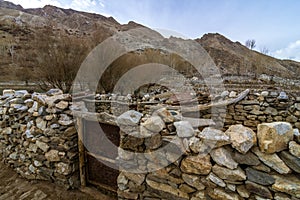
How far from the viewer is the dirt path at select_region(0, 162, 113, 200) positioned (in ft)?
6.66

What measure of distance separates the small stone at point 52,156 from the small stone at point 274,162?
2.21 m

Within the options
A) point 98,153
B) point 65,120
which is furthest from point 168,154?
point 65,120

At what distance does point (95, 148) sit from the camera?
196 cm

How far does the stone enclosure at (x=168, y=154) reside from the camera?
100 cm

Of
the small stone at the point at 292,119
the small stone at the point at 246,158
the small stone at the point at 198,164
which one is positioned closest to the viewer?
the small stone at the point at 246,158

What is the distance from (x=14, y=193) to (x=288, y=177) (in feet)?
9.70

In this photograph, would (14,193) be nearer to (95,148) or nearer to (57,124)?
(57,124)

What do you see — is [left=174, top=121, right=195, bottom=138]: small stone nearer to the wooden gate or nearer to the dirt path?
the wooden gate

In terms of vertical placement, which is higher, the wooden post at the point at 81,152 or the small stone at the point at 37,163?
the wooden post at the point at 81,152

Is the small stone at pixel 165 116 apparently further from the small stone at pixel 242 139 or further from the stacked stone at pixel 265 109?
the stacked stone at pixel 265 109

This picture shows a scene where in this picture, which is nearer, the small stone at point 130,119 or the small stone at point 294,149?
the small stone at point 294,149

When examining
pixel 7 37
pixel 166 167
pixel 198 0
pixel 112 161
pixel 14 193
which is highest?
pixel 7 37

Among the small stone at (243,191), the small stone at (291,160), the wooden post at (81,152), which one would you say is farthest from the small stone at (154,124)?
the wooden post at (81,152)

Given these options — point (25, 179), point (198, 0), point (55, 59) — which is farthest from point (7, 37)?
point (25, 179)
